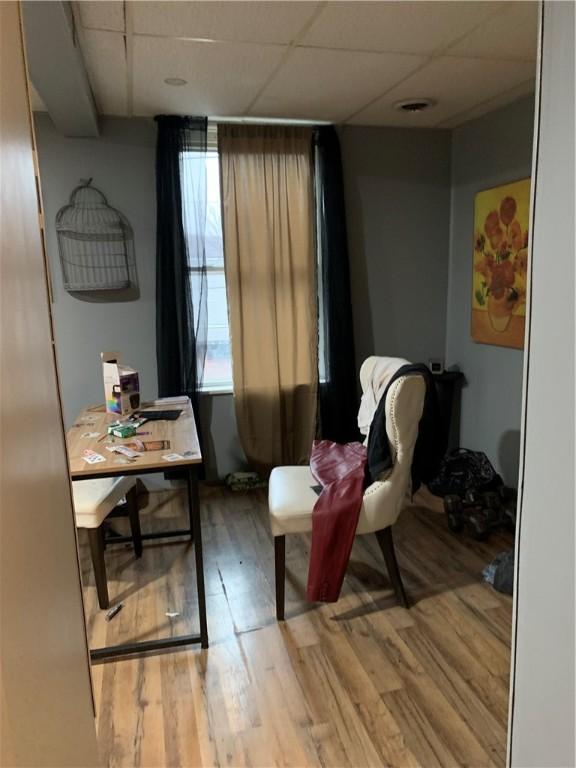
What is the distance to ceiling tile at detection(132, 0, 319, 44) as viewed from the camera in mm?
1926

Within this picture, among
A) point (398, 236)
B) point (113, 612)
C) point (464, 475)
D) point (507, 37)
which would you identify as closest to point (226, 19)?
point (507, 37)

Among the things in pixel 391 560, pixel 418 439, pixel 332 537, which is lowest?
pixel 391 560

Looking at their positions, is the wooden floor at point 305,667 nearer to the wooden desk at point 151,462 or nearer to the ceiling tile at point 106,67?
the wooden desk at point 151,462

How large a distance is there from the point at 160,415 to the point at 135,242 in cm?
133

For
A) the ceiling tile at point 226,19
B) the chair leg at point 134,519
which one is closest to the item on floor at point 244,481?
the chair leg at point 134,519

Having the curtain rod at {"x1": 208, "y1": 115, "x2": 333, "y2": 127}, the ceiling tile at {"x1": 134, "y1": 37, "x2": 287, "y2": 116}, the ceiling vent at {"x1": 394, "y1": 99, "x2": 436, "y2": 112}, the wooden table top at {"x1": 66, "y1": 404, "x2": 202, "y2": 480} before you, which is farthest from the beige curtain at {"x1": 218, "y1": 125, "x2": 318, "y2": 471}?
the wooden table top at {"x1": 66, "y1": 404, "x2": 202, "y2": 480}

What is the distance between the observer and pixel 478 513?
3043mm

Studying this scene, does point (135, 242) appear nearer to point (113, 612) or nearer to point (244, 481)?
point (244, 481)

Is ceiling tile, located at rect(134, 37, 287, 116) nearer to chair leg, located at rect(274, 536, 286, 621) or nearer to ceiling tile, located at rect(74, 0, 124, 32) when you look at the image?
ceiling tile, located at rect(74, 0, 124, 32)

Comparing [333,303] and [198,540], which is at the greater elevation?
[333,303]

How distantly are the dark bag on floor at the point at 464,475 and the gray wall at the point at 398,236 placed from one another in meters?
0.81

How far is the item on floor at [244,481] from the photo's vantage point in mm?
3725

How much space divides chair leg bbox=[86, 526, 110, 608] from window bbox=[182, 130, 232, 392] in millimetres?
1542

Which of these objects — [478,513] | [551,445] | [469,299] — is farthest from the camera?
[469,299]
